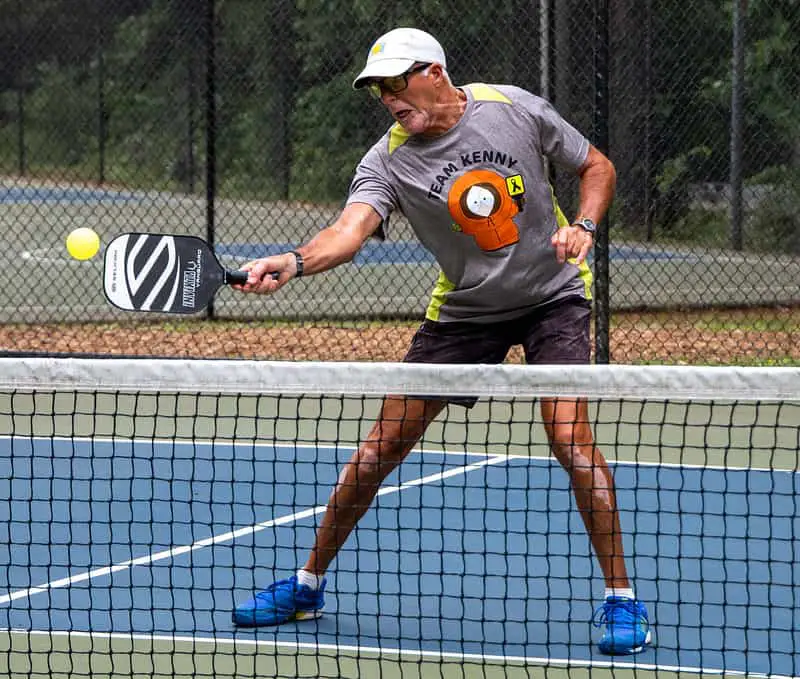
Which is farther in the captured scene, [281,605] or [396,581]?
[396,581]

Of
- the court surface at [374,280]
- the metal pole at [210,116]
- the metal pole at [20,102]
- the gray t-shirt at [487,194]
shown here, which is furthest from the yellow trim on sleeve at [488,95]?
the metal pole at [20,102]

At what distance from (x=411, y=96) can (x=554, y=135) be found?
49cm

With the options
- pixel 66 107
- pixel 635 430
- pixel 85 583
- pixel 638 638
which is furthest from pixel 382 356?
pixel 66 107

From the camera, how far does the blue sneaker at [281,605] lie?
176 inches

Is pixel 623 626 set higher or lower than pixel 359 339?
lower

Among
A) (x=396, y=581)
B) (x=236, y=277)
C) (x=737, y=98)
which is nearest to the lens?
(x=236, y=277)

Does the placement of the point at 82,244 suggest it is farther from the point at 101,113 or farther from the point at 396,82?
the point at 101,113

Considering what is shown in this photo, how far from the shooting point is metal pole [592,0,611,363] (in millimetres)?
8008

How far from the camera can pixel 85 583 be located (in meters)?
4.85

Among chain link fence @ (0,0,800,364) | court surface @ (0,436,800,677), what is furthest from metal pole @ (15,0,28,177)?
court surface @ (0,436,800,677)

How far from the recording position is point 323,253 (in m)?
4.14

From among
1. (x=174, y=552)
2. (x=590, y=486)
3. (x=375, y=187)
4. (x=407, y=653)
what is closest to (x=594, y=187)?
(x=375, y=187)

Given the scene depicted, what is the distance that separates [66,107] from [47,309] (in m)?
6.16

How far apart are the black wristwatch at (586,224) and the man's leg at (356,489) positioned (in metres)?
0.65
